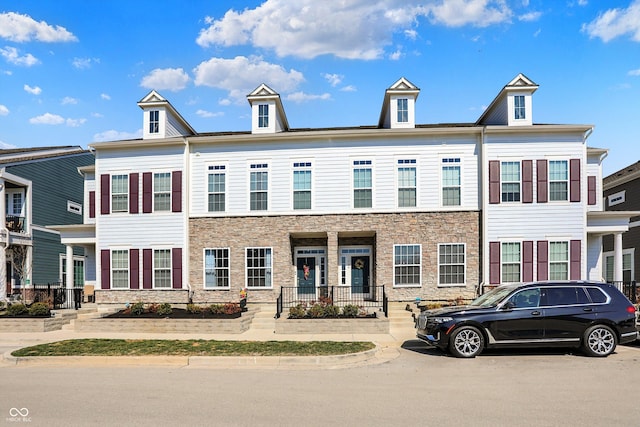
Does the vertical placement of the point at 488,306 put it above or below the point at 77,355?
above

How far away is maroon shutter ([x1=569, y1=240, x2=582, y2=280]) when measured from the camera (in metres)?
19.9

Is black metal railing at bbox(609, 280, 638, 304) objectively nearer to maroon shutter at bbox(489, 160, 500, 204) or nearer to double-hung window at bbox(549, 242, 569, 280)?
double-hung window at bbox(549, 242, 569, 280)

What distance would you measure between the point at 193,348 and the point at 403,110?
14.5 meters

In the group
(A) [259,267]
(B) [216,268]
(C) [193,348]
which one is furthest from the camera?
(B) [216,268]

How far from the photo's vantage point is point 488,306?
11.1m

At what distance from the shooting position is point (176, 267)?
21.3 m

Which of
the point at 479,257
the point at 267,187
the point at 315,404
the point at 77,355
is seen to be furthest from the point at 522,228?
the point at 77,355

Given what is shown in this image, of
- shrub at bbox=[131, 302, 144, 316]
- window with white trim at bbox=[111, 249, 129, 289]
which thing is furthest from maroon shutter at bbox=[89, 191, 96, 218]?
shrub at bbox=[131, 302, 144, 316]

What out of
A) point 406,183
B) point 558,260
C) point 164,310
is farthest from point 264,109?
point 558,260

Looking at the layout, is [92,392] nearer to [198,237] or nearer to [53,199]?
[198,237]

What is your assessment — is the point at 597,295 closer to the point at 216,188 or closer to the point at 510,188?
the point at 510,188

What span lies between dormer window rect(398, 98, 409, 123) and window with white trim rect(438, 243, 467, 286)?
5.83 meters

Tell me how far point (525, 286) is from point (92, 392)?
932 centimetres

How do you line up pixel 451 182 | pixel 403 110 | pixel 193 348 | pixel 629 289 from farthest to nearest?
pixel 403 110, pixel 451 182, pixel 629 289, pixel 193 348
